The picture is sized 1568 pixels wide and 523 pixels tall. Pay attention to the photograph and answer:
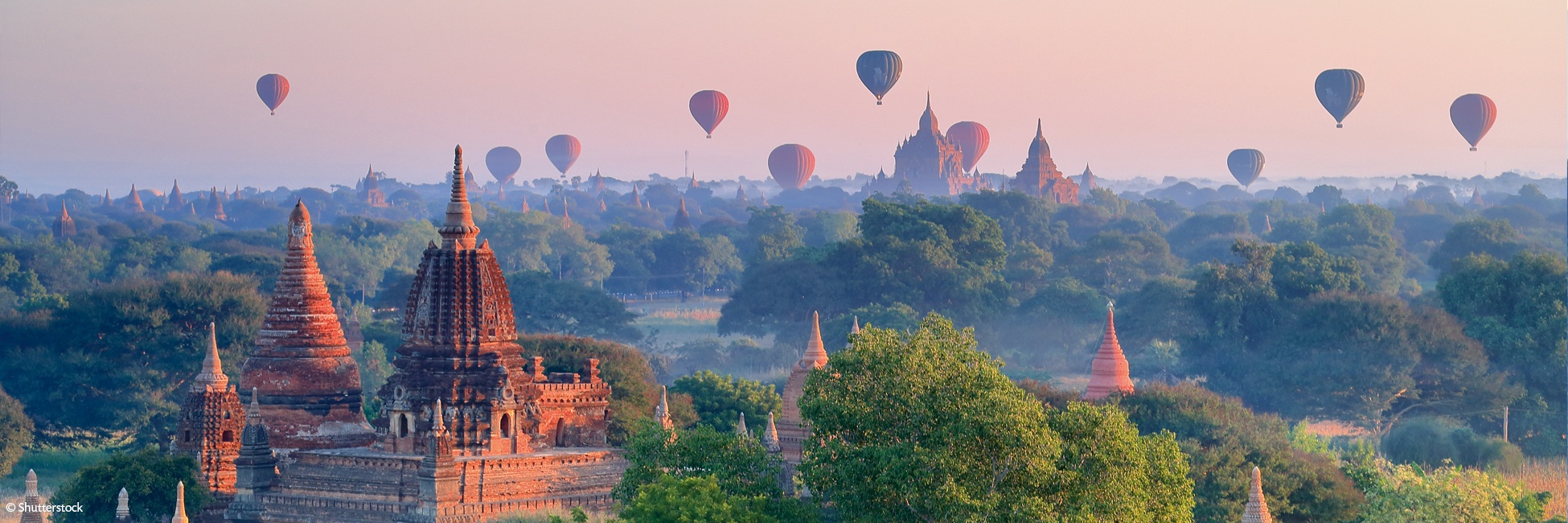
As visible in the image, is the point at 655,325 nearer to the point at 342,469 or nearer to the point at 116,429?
the point at 116,429

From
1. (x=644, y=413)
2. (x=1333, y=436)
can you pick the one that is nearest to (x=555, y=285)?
(x=1333, y=436)

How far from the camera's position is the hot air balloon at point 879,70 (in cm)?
14050

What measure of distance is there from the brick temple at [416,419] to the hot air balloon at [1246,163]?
510ft

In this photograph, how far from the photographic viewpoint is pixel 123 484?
44.8 meters

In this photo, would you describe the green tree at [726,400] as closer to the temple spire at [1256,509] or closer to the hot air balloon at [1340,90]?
the temple spire at [1256,509]

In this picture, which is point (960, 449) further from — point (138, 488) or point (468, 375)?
point (138, 488)

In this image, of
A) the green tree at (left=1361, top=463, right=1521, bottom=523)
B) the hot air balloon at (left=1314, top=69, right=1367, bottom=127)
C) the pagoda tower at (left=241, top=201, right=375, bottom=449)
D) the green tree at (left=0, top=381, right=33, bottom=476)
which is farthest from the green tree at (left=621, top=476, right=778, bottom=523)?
the hot air balloon at (left=1314, top=69, right=1367, bottom=127)

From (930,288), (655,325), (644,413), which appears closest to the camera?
(644,413)

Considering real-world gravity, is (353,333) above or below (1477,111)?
below

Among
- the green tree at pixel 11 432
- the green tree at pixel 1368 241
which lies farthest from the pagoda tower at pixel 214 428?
the green tree at pixel 1368 241

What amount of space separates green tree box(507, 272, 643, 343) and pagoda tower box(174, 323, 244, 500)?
188 ft

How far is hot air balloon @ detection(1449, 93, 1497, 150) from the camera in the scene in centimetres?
13512

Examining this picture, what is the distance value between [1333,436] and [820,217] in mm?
98808

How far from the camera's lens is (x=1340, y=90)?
132375 millimetres
